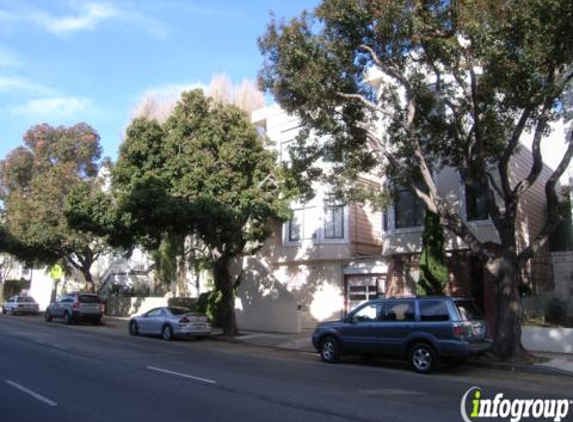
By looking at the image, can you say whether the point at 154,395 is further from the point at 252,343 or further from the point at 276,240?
the point at 276,240

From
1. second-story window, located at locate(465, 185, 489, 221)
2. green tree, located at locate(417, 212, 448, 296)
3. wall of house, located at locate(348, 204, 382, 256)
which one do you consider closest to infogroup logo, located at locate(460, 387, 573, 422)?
green tree, located at locate(417, 212, 448, 296)

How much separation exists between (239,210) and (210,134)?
3.33m

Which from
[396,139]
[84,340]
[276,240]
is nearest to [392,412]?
[396,139]

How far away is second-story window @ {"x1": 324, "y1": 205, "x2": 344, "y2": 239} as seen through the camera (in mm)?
24469

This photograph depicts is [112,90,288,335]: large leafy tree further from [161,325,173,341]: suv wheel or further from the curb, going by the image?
the curb

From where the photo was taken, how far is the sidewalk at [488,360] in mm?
13028

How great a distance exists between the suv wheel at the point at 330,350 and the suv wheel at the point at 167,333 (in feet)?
26.3

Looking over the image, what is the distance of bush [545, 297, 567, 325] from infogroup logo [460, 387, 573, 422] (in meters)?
8.01

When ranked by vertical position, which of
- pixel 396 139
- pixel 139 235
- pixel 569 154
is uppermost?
pixel 396 139

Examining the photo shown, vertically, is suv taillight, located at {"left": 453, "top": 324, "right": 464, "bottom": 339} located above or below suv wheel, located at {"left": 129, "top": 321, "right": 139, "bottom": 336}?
above

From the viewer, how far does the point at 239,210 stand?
19047 mm

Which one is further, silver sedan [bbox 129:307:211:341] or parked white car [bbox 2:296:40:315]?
parked white car [bbox 2:296:40:315]

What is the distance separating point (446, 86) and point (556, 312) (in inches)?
310

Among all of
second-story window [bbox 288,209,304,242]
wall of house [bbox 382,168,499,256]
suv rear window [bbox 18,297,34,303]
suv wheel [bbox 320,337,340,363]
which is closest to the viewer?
suv wheel [bbox 320,337,340,363]
